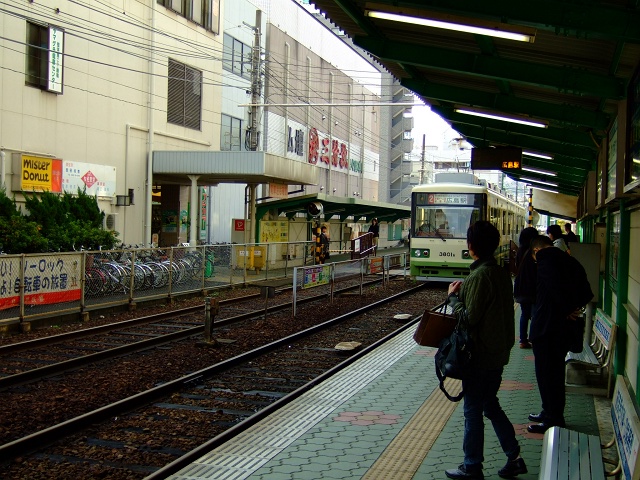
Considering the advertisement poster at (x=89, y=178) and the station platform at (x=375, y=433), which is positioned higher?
the advertisement poster at (x=89, y=178)

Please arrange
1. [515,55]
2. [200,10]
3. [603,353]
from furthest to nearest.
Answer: [200,10], [603,353], [515,55]

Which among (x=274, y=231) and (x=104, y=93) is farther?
(x=274, y=231)

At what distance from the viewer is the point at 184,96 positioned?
2875cm

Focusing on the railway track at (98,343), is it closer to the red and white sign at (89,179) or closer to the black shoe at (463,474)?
the black shoe at (463,474)

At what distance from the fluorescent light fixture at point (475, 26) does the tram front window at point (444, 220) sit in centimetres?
1550

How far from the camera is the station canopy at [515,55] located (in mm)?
5812

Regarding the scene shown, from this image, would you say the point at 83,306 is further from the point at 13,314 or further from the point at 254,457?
the point at 254,457

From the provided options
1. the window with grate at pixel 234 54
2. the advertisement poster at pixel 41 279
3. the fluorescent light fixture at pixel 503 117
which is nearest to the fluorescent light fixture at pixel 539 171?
the fluorescent light fixture at pixel 503 117

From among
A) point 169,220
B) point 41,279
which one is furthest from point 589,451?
point 169,220

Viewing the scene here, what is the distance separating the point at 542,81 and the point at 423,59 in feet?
4.67

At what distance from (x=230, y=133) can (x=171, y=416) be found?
2954 centimetres

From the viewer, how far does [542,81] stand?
7.43 metres

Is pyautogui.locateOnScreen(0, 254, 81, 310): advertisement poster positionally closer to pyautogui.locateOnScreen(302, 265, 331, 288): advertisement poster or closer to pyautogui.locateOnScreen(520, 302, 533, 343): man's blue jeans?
pyautogui.locateOnScreen(302, 265, 331, 288): advertisement poster

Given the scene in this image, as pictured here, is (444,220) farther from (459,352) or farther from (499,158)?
(459,352)
